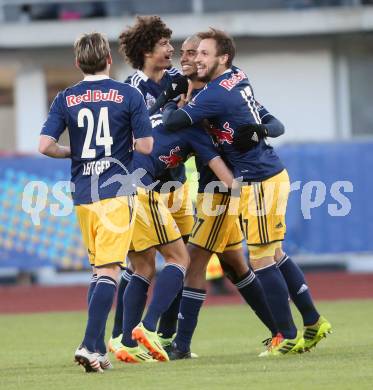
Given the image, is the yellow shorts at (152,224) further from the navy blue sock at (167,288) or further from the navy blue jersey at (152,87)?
the navy blue jersey at (152,87)

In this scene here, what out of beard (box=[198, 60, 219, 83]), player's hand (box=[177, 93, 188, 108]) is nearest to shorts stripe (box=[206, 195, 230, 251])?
player's hand (box=[177, 93, 188, 108])

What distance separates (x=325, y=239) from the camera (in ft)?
60.0

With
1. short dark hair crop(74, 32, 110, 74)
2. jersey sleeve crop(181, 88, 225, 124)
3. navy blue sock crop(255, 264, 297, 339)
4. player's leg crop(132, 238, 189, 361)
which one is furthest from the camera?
navy blue sock crop(255, 264, 297, 339)

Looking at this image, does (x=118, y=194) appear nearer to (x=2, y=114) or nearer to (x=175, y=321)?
(x=175, y=321)

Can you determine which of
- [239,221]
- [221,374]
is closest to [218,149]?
[239,221]

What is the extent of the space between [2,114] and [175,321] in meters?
14.7

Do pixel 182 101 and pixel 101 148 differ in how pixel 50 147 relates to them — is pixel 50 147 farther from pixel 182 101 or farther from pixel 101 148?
pixel 182 101

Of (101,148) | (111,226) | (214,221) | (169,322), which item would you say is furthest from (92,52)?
(169,322)

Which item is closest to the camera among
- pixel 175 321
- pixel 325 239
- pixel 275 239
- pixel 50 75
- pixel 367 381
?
pixel 367 381

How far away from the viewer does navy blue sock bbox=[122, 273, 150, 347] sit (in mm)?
8711

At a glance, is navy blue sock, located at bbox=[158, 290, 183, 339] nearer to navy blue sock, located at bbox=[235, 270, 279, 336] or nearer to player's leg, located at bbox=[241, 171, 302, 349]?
navy blue sock, located at bbox=[235, 270, 279, 336]

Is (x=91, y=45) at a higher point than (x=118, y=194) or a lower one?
higher

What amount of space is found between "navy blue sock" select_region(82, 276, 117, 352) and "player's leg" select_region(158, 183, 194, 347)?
143 centimetres

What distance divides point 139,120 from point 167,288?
1358 mm
